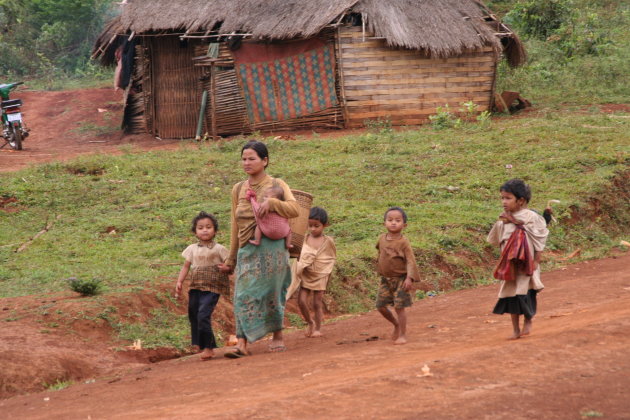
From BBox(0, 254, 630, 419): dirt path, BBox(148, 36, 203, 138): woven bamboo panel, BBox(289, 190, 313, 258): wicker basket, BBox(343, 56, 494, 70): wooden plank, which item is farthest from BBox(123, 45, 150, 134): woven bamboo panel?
BBox(0, 254, 630, 419): dirt path

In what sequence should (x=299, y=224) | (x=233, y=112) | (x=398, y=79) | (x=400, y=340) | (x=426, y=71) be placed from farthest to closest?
(x=233, y=112)
(x=426, y=71)
(x=398, y=79)
(x=299, y=224)
(x=400, y=340)

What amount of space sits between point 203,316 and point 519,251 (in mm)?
2335

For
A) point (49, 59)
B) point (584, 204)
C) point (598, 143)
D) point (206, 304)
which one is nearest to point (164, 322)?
point (206, 304)

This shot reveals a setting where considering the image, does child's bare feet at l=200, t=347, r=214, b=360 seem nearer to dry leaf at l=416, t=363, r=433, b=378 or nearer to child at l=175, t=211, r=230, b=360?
child at l=175, t=211, r=230, b=360

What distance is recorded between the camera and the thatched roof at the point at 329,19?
19.0 meters

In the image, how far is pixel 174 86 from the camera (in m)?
21.6

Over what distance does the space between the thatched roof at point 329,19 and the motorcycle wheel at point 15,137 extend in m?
3.43

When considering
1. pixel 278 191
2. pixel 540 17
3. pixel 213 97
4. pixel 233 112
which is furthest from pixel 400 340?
pixel 540 17

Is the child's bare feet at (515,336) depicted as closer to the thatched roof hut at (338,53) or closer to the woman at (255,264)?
the woman at (255,264)

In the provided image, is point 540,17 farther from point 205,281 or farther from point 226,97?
point 205,281

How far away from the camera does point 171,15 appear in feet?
67.2

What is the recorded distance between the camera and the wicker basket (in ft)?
22.5

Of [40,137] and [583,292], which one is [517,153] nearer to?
[583,292]

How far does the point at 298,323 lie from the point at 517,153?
7097mm
